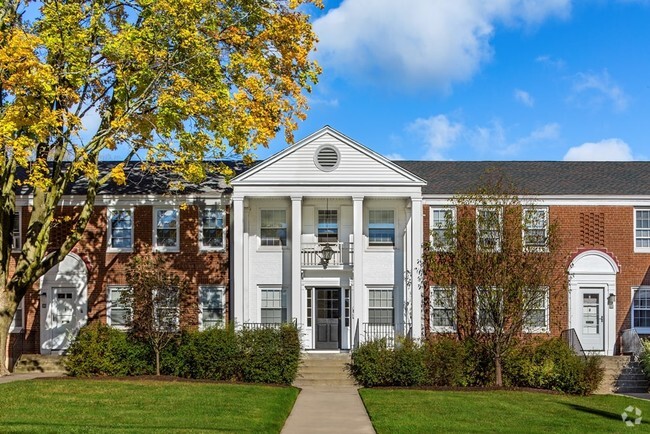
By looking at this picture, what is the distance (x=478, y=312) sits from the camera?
70.6 feet

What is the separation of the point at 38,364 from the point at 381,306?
1132 centimetres

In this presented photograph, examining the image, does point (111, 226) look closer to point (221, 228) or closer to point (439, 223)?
point (221, 228)

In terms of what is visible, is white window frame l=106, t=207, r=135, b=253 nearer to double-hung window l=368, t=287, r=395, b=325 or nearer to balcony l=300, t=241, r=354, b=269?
balcony l=300, t=241, r=354, b=269

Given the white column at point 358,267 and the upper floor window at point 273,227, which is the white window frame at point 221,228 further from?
the white column at point 358,267

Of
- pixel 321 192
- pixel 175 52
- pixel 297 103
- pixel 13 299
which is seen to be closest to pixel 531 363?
pixel 321 192

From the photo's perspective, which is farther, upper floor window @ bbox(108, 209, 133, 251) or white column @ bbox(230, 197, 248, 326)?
upper floor window @ bbox(108, 209, 133, 251)

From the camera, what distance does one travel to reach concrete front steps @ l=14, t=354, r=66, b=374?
2386 cm

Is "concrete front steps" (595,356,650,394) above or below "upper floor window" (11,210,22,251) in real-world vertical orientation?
below

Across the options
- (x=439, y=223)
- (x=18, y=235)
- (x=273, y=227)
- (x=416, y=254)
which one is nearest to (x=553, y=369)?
(x=439, y=223)

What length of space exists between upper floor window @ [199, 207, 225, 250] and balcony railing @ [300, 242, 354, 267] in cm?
289

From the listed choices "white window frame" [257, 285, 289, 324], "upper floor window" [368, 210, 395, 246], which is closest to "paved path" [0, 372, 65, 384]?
"white window frame" [257, 285, 289, 324]

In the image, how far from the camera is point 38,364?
23953 mm

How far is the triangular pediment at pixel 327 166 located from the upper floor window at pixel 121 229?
4419 mm

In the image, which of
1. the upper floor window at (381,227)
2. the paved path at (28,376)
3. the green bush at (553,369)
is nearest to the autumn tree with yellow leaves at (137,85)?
the paved path at (28,376)
